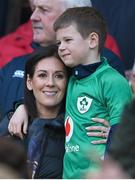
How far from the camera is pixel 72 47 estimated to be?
4590mm

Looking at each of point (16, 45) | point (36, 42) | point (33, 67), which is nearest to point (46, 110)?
point (33, 67)

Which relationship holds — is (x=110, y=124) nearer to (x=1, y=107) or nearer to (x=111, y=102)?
(x=111, y=102)

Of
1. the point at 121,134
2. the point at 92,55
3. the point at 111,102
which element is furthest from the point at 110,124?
the point at 121,134

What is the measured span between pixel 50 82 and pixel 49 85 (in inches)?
0.7

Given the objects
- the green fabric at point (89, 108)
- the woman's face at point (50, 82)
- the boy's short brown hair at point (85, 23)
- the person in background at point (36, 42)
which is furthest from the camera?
the person in background at point (36, 42)

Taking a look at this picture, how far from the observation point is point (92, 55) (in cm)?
458

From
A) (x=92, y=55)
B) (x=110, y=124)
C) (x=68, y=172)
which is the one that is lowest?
(x=68, y=172)

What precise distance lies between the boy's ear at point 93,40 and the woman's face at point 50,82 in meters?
0.29

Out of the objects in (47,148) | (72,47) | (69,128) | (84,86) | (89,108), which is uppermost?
(72,47)

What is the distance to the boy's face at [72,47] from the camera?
15.0 feet

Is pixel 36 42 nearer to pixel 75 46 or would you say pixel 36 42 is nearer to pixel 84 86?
pixel 75 46

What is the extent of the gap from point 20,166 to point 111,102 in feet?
6.40

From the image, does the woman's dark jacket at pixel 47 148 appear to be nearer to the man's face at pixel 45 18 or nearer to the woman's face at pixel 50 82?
the woman's face at pixel 50 82

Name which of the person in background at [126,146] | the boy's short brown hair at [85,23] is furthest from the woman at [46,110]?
the person in background at [126,146]
